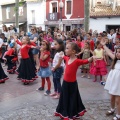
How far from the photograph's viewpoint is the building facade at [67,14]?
25.2 metres

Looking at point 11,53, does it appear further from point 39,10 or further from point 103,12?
point 39,10

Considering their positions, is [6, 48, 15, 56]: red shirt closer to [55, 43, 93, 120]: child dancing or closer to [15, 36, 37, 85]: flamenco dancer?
[15, 36, 37, 85]: flamenco dancer

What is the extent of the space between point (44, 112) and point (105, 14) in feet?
63.2

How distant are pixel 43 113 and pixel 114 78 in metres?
1.65

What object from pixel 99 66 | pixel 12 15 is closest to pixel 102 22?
pixel 12 15

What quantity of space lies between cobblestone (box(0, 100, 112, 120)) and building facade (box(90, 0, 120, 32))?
17.6 m

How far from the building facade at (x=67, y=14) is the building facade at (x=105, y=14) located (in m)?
1.60

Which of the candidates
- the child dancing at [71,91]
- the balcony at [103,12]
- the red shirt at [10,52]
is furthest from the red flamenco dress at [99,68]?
the balcony at [103,12]

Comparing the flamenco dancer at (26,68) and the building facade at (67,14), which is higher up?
the building facade at (67,14)

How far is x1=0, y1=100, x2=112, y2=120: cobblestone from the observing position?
15.1 feet

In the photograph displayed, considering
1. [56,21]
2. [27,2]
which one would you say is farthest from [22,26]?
[56,21]

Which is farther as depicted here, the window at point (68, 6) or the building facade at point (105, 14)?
the window at point (68, 6)

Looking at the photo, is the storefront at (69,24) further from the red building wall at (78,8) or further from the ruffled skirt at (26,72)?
the ruffled skirt at (26,72)

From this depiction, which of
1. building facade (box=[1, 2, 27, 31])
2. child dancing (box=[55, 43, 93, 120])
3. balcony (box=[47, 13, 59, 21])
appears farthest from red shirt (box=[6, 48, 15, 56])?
building facade (box=[1, 2, 27, 31])
